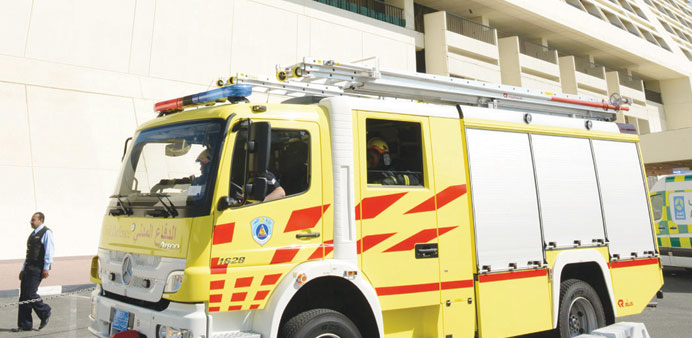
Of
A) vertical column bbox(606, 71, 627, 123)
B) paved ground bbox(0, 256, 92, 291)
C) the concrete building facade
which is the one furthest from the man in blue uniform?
vertical column bbox(606, 71, 627, 123)

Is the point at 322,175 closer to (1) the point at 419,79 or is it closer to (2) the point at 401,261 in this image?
(2) the point at 401,261

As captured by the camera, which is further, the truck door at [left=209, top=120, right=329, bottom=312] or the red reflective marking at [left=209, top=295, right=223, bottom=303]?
the truck door at [left=209, top=120, right=329, bottom=312]

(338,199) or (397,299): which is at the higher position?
(338,199)

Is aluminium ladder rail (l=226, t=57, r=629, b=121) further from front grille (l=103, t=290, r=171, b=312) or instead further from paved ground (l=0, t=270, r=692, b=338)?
paved ground (l=0, t=270, r=692, b=338)

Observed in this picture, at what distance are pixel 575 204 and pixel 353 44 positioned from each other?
15.8m

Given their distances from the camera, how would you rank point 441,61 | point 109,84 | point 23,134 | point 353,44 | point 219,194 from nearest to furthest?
point 219,194 < point 23,134 < point 109,84 < point 353,44 < point 441,61

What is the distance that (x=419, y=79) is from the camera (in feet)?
17.9

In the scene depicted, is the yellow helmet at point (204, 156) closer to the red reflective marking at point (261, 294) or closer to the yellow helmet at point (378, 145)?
the red reflective marking at point (261, 294)

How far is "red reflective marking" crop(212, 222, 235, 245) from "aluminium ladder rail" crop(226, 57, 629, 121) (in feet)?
5.78

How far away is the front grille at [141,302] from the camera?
3652mm

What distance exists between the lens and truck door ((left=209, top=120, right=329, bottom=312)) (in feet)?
11.9

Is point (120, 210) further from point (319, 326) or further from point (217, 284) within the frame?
point (319, 326)

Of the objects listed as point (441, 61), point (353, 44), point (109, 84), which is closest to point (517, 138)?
point (109, 84)

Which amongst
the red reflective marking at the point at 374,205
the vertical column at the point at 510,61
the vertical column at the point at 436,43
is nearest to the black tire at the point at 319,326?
the red reflective marking at the point at 374,205
